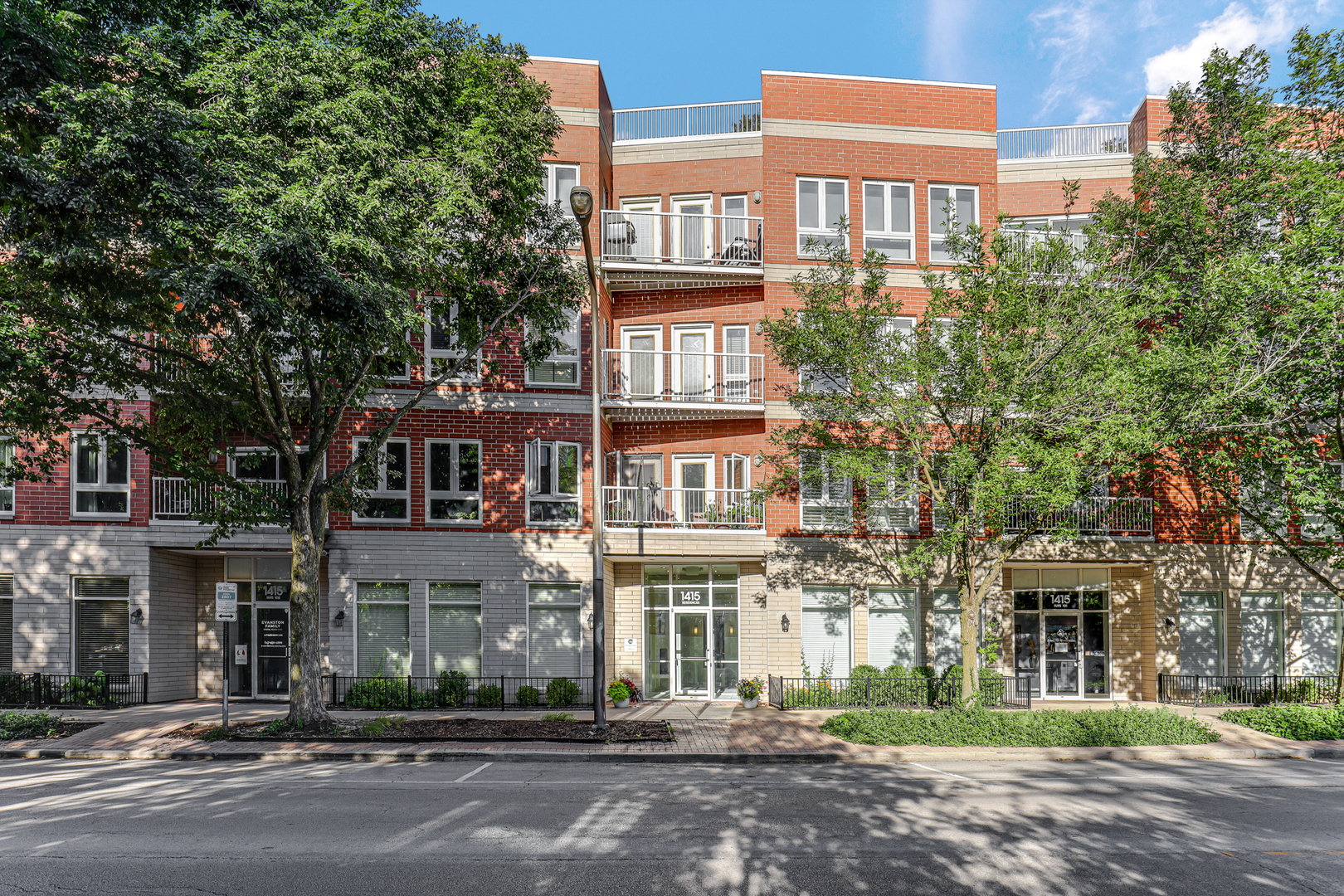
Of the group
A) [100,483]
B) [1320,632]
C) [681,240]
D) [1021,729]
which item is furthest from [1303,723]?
[100,483]

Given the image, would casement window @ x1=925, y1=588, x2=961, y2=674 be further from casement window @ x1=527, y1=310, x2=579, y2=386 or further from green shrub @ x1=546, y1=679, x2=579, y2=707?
casement window @ x1=527, y1=310, x2=579, y2=386

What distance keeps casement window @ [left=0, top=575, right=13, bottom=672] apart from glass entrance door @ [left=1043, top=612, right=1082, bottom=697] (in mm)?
25955

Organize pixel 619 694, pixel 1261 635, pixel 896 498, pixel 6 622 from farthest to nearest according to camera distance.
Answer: pixel 1261 635 < pixel 6 622 < pixel 619 694 < pixel 896 498

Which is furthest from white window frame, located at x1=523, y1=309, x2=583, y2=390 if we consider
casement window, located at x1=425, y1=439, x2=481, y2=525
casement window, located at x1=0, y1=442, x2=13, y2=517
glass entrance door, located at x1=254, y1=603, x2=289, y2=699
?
casement window, located at x1=0, y1=442, x2=13, y2=517

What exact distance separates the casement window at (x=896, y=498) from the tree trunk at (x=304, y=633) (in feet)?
36.0

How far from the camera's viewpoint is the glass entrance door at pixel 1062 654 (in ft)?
69.6

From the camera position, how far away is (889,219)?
21.3 metres

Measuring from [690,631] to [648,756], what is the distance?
7.31m

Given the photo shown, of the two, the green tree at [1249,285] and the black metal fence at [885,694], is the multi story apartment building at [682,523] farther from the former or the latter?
the green tree at [1249,285]

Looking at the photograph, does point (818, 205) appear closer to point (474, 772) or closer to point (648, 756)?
point (648, 756)

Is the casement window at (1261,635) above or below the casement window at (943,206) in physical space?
below

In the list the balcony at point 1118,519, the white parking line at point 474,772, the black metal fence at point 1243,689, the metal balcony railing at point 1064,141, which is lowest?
the black metal fence at point 1243,689

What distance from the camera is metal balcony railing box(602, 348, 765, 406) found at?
2070 centimetres

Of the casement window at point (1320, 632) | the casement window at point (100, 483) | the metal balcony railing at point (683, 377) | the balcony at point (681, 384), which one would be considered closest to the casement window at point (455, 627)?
the balcony at point (681, 384)
